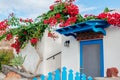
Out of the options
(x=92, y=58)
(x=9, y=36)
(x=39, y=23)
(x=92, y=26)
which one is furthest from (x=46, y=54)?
(x=92, y=26)

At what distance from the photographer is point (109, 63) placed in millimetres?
10570

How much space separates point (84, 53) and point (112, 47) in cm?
172

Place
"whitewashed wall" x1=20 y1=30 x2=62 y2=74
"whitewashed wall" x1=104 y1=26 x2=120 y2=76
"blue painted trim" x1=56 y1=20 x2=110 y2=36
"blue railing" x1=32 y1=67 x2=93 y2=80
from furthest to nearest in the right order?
"whitewashed wall" x1=20 y1=30 x2=62 y2=74 < "blue painted trim" x1=56 y1=20 x2=110 y2=36 < "whitewashed wall" x1=104 y1=26 x2=120 y2=76 < "blue railing" x1=32 y1=67 x2=93 y2=80

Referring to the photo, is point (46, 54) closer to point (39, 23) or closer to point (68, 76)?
point (39, 23)

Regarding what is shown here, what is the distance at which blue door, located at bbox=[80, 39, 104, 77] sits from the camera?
11.0 meters

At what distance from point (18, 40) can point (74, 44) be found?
5535 mm

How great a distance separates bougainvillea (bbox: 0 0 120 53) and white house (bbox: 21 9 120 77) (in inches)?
22.3

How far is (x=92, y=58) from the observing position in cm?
1144

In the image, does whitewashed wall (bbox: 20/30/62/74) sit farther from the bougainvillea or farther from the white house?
the bougainvillea

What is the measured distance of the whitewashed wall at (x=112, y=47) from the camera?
1027 centimetres

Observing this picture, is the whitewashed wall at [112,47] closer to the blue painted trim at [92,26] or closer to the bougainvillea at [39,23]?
the blue painted trim at [92,26]

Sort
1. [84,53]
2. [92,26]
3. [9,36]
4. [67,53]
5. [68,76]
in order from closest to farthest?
[68,76]
[92,26]
[84,53]
[67,53]
[9,36]

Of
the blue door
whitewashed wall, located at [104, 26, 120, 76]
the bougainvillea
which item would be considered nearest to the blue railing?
whitewashed wall, located at [104, 26, 120, 76]

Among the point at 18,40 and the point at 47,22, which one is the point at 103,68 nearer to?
the point at 47,22
